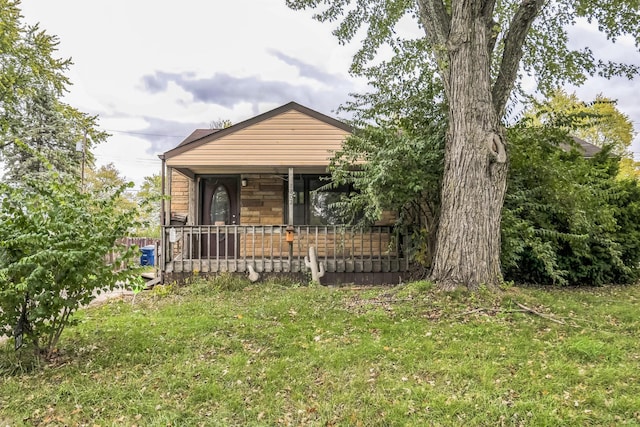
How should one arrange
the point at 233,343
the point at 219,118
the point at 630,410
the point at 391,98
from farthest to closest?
the point at 219,118 < the point at 391,98 < the point at 233,343 < the point at 630,410

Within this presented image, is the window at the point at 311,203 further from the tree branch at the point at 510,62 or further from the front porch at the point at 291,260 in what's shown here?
the tree branch at the point at 510,62

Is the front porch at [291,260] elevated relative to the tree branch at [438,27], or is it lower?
lower

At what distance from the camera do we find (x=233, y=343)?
13.2 ft

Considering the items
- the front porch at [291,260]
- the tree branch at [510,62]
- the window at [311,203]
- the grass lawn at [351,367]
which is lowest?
the grass lawn at [351,367]

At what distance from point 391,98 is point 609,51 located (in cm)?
487

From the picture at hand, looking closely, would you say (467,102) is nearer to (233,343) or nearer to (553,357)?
(553,357)

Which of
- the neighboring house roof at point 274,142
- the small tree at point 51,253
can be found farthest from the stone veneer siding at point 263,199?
the small tree at point 51,253

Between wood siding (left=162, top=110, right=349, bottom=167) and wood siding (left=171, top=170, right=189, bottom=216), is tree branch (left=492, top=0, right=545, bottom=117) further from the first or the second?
wood siding (left=171, top=170, right=189, bottom=216)

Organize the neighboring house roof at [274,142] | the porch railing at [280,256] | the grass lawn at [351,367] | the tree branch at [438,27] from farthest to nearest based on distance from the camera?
the neighboring house roof at [274,142]
the porch railing at [280,256]
the tree branch at [438,27]
the grass lawn at [351,367]

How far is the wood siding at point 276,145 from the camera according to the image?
26.2ft

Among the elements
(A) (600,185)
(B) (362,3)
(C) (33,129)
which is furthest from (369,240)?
(C) (33,129)

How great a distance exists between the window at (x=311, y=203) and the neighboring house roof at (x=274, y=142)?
4.30ft

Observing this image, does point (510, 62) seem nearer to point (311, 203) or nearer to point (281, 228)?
point (281, 228)

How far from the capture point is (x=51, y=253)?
3152mm
